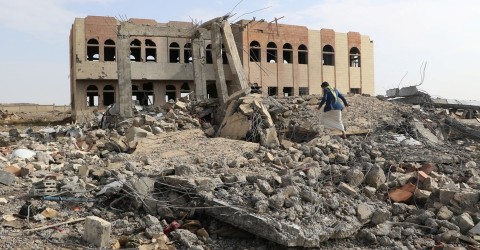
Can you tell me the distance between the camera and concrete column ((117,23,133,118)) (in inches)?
492

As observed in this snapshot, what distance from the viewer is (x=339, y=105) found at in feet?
29.3

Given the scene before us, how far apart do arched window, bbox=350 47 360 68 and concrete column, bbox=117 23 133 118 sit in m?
17.9

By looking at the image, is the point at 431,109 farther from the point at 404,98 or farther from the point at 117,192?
the point at 117,192

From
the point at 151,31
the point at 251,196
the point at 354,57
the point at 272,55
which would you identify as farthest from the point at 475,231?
the point at 354,57

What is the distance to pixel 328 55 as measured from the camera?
2691cm

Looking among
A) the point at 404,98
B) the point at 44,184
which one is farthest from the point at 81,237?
the point at 404,98

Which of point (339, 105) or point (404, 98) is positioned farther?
point (404, 98)

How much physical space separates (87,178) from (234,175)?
94.5 inches

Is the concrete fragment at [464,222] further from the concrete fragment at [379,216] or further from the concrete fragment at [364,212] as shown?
the concrete fragment at [364,212]

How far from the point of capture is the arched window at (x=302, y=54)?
25.6 meters

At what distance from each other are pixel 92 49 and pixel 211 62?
6660mm

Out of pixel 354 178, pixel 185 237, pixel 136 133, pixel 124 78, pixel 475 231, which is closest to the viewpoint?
pixel 185 237

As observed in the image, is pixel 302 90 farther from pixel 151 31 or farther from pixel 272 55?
pixel 151 31

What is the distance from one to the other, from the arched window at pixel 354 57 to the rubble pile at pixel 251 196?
19.1 metres
